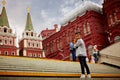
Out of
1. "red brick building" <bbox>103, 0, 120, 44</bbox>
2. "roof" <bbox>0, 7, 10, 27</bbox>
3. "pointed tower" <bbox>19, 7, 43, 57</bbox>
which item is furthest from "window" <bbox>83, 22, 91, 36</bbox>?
"roof" <bbox>0, 7, 10, 27</bbox>

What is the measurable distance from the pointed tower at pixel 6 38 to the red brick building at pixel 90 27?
13.8 m

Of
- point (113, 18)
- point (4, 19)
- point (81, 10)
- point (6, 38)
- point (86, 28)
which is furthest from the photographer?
point (4, 19)

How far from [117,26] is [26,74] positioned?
1049 inches

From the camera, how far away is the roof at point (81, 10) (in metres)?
39.9

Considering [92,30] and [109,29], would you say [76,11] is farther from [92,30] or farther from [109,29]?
[109,29]

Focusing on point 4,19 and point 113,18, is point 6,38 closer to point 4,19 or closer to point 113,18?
point 4,19

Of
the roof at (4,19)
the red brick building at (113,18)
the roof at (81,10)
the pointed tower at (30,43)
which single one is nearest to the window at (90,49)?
the red brick building at (113,18)

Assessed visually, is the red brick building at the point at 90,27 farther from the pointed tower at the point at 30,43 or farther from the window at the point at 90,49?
the pointed tower at the point at 30,43

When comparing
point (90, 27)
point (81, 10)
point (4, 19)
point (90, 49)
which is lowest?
point (90, 49)

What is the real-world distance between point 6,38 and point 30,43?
649 centimetres

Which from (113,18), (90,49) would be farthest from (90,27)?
(113,18)

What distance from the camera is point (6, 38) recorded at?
57.9 meters

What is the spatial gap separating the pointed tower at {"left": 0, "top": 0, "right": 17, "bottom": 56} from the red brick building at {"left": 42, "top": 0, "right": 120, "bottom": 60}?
1379cm

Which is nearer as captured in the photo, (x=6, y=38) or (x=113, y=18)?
(x=113, y=18)
